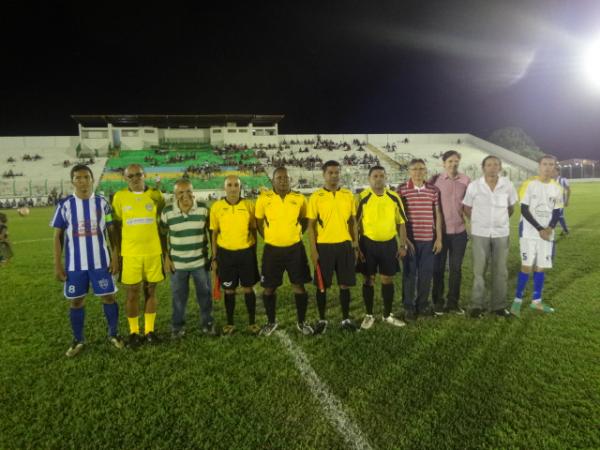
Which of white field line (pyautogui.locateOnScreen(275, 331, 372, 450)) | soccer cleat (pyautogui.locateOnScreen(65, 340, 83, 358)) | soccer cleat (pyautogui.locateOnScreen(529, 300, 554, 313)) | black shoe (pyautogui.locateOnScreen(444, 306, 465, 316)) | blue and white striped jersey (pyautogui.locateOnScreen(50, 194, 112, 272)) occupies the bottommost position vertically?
white field line (pyautogui.locateOnScreen(275, 331, 372, 450))

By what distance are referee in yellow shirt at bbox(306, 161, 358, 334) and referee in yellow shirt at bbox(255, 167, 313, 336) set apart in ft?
0.48

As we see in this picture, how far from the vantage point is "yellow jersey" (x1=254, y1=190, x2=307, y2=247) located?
14.1 feet

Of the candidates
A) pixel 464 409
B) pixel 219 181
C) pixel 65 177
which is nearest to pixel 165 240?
pixel 464 409

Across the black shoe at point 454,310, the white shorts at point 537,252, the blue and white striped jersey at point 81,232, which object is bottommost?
the black shoe at point 454,310

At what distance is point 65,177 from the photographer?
123 feet

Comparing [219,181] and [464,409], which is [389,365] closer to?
[464,409]

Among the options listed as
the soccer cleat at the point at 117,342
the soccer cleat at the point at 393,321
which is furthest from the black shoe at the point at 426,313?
the soccer cleat at the point at 117,342

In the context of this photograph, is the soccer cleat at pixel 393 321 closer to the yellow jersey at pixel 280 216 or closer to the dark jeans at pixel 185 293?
the yellow jersey at pixel 280 216

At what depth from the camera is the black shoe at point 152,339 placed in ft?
14.0

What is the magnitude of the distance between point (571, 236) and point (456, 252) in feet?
26.3

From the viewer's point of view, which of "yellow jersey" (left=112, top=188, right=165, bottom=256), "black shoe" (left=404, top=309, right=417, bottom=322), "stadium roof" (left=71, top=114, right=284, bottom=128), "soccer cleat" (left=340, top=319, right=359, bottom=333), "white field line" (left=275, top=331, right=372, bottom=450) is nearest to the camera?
"white field line" (left=275, top=331, right=372, bottom=450)

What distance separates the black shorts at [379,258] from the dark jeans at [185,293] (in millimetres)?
1877

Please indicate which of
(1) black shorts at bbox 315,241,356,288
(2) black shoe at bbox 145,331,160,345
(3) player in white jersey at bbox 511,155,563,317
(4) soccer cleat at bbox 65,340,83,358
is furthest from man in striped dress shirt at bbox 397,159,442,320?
(4) soccer cleat at bbox 65,340,83,358

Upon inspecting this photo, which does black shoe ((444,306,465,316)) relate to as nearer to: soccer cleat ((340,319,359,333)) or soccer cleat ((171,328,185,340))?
soccer cleat ((340,319,359,333))
